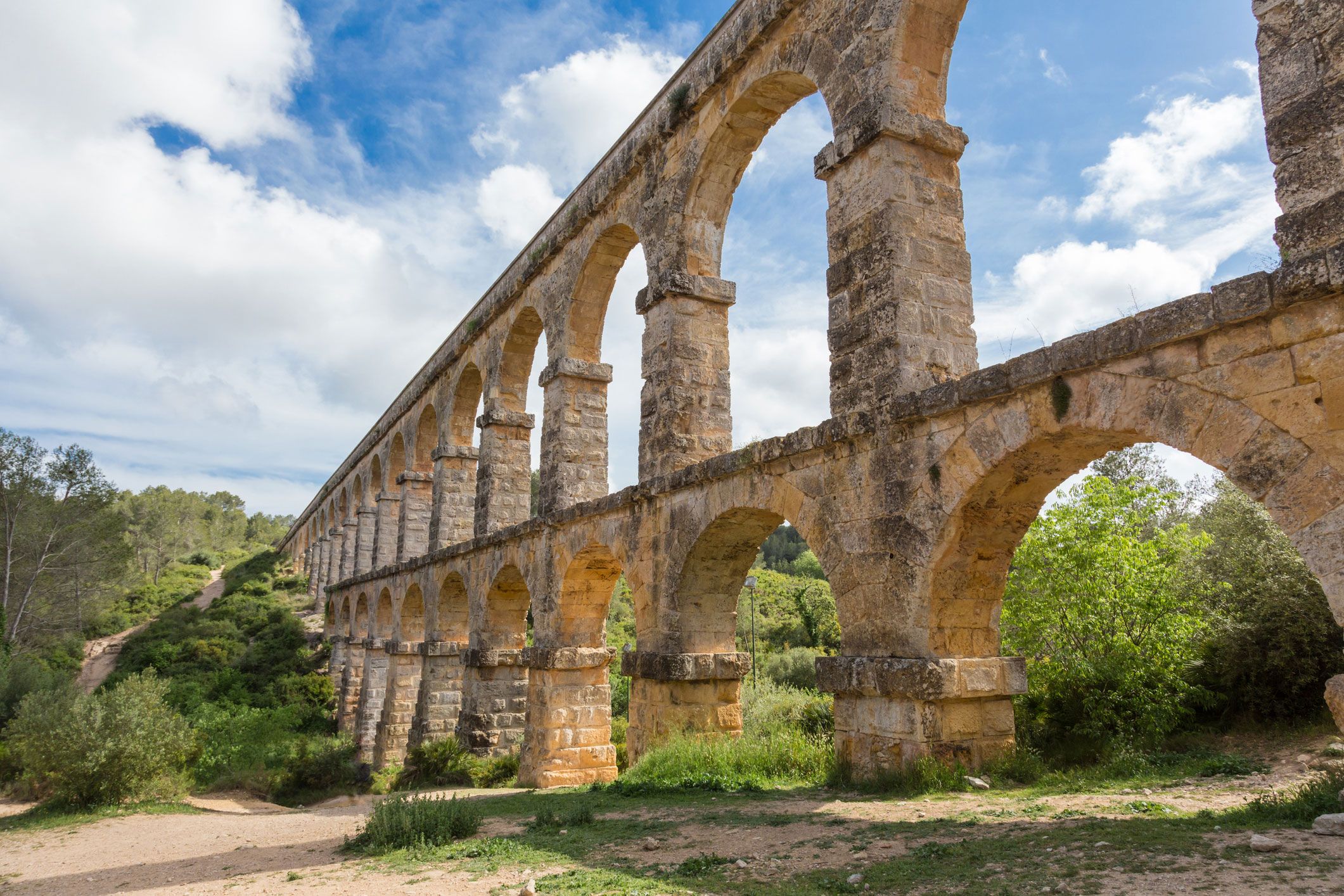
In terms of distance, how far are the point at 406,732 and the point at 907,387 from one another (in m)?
13.1

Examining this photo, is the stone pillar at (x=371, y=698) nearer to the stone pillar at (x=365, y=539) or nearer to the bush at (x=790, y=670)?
the stone pillar at (x=365, y=539)

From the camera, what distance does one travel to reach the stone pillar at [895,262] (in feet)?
19.2

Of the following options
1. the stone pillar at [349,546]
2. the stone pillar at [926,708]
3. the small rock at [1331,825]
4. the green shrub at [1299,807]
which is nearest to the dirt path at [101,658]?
the stone pillar at [349,546]

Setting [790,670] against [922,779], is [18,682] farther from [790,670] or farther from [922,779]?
[922,779]

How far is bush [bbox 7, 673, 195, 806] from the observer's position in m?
10.6

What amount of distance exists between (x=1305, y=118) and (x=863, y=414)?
276cm

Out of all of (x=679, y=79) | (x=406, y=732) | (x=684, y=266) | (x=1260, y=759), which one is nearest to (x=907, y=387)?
(x=684, y=266)

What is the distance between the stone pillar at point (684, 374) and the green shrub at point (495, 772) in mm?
5130

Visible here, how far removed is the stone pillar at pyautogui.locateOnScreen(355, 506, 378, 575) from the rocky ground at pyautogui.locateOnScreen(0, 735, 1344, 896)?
16.7 m

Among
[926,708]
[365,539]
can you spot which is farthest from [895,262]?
[365,539]

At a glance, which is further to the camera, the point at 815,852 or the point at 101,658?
the point at 101,658

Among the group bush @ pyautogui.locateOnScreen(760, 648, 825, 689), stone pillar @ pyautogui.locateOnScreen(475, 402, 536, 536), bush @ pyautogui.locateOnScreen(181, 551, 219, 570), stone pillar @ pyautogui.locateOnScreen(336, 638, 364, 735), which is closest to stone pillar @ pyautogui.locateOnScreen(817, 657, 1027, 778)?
stone pillar @ pyautogui.locateOnScreen(475, 402, 536, 536)

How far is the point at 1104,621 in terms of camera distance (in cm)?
914

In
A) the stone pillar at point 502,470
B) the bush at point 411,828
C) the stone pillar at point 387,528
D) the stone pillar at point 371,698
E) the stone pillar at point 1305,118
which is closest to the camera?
the stone pillar at point 1305,118
